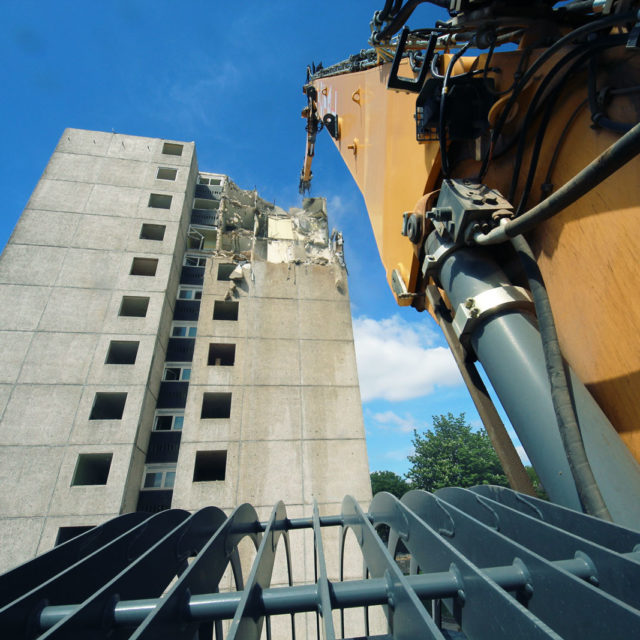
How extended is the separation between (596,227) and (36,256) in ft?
71.3

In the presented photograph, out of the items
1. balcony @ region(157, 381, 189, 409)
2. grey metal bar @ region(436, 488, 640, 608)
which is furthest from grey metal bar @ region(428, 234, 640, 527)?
balcony @ region(157, 381, 189, 409)

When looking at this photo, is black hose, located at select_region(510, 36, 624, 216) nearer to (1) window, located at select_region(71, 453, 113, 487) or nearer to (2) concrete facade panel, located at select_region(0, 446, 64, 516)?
(1) window, located at select_region(71, 453, 113, 487)

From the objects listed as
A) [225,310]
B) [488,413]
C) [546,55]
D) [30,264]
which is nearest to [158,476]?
[225,310]

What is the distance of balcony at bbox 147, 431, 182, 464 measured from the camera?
15.4m

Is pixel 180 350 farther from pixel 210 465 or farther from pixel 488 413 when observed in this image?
pixel 488 413

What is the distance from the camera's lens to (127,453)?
1341 cm

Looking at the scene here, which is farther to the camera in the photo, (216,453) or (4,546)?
(216,453)

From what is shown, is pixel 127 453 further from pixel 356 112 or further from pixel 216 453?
pixel 356 112

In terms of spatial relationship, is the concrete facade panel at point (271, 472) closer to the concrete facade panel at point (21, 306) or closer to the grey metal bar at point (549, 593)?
the concrete facade panel at point (21, 306)

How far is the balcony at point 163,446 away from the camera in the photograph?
15.4 metres

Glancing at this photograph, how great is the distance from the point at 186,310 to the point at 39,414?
8811 mm

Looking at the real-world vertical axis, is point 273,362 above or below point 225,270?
below

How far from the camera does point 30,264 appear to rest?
1653cm

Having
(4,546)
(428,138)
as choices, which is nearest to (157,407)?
(4,546)
